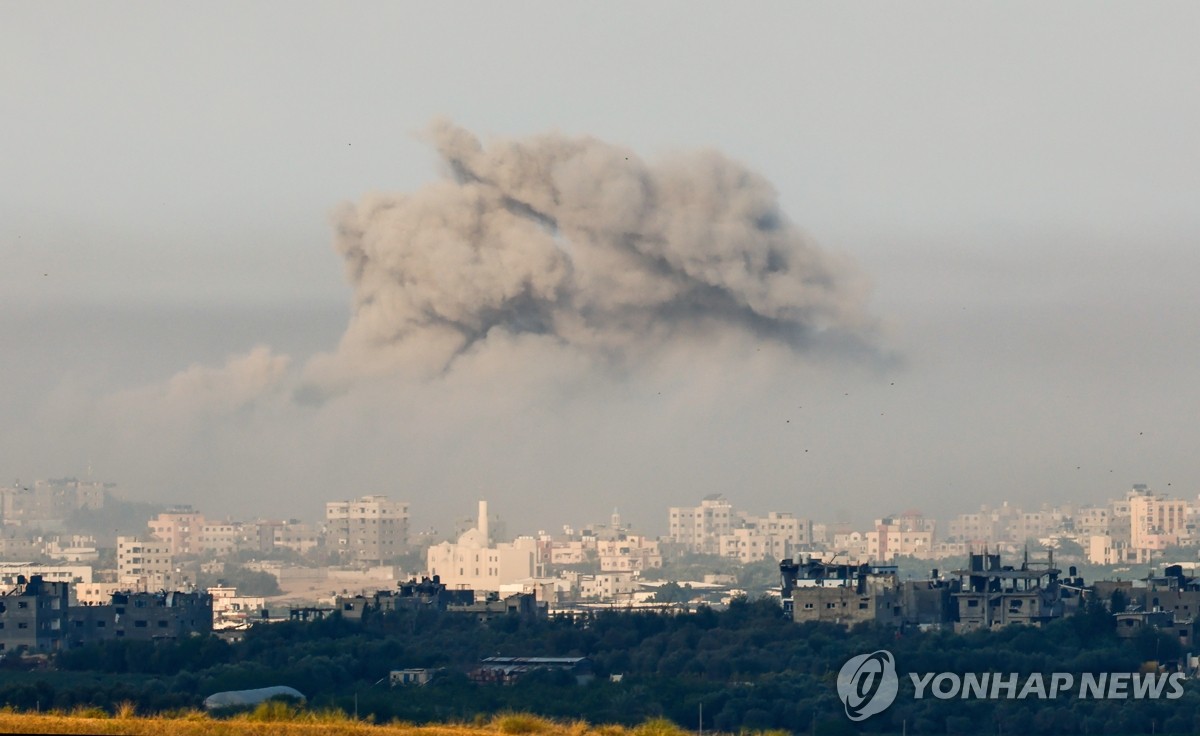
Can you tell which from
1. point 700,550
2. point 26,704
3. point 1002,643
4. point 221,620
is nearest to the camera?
point 26,704

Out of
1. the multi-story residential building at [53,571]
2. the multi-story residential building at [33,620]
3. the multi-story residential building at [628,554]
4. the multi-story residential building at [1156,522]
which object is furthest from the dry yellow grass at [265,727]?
the multi-story residential building at [1156,522]

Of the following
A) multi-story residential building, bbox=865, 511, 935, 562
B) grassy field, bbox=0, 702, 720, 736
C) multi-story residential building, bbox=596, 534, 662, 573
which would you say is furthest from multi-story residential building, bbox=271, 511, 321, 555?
grassy field, bbox=0, 702, 720, 736

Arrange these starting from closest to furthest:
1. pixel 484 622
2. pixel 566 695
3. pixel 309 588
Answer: pixel 566 695
pixel 484 622
pixel 309 588

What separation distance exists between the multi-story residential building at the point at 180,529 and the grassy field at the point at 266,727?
87.5 meters

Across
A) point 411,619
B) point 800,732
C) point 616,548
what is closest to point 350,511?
point 616,548

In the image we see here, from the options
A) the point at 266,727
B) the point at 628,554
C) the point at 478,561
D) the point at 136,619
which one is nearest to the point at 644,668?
the point at 136,619

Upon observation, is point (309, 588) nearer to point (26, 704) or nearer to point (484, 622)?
point (484, 622)

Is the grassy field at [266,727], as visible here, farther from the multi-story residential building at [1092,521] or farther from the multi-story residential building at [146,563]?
the multi-story residential building at [1092,521]

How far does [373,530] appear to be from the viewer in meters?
98.4

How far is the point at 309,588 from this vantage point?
9175 cm

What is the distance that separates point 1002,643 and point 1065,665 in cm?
344

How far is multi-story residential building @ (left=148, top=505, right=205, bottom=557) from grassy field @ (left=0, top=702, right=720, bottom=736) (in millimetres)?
87468

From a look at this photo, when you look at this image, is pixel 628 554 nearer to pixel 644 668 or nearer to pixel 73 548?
pixel 73 548

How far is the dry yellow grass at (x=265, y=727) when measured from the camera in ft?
52.9
